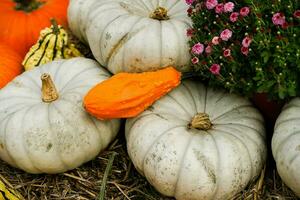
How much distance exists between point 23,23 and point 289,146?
1.66 m

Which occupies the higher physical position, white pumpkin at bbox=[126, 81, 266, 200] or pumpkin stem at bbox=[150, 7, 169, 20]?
pumpkin stem at bbox=[150, 7, 169, 20]

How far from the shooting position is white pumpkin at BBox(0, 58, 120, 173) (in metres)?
2.53

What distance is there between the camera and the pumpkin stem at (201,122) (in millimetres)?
2512

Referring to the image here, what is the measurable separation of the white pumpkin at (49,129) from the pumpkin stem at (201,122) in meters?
0.40

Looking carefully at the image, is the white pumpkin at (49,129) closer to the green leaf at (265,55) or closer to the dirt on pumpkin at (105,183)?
the dirt on pumpkin at (105,183)

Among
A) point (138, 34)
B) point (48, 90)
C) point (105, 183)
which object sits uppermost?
point (138, 34)

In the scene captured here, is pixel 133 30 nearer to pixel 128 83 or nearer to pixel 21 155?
pixel 128 83

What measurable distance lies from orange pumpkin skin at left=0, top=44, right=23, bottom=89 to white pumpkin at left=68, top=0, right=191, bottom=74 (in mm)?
473

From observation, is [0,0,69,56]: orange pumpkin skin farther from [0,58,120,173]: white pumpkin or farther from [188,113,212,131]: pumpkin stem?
[188,113,212,131]: pumpkin stem

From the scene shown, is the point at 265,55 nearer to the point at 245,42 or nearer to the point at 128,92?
the point at 245,42

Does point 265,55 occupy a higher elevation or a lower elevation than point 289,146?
higher

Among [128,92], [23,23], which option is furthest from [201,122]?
[23,23]

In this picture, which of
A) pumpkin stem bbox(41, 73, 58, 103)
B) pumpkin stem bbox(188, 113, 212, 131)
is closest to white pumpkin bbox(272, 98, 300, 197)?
pumpkin stem bbox(188, 113, 212, 131)

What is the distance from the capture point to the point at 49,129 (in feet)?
8.29
